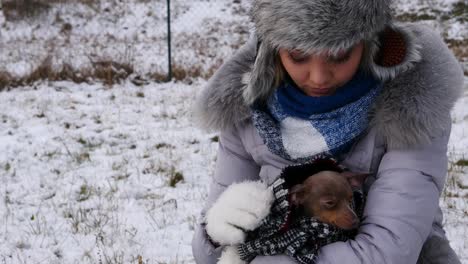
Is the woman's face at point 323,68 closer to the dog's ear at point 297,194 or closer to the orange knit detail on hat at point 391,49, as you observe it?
the orange knit detail on hat at point 391,49

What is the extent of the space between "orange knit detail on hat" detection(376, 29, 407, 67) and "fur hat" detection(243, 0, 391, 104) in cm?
5

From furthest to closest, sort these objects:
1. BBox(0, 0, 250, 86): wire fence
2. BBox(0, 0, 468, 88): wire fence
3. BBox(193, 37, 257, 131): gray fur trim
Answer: BBox(0, 0, 250, 86): wire fence
BBox(0, 0, 468, 88): wire fence
BBox(193, 37, 257, 131): gray fur trim

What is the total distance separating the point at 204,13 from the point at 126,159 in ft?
34.7

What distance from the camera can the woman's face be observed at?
1829 mm

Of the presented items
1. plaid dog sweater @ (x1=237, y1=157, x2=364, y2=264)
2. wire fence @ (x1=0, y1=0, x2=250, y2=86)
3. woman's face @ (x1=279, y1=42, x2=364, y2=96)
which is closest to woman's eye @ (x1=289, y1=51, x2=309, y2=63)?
woman's face @ (x1=279, y1=42, x2=364, y2=96)

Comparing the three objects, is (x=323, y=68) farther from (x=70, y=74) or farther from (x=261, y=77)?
(x=70, y=74)

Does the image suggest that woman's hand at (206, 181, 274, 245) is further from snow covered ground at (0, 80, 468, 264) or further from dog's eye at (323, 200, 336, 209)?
snow covered ground at (0, 80, 468, 264)

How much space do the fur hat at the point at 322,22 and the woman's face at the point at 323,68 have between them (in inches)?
2.1

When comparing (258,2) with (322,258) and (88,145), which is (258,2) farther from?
(88,145)

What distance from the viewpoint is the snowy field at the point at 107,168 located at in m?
3.72

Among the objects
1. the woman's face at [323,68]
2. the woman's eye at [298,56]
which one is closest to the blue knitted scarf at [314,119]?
the woman's face at [323,68]

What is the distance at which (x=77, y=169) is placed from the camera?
200 inches

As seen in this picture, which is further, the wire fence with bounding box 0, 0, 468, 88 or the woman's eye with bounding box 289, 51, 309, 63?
the wire fence with bounding box 0, 0, 468, 88

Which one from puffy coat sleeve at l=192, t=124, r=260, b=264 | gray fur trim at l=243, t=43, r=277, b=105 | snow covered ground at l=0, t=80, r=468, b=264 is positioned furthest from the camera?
snow covered ground at l=0, t=80, r=468, b=264
